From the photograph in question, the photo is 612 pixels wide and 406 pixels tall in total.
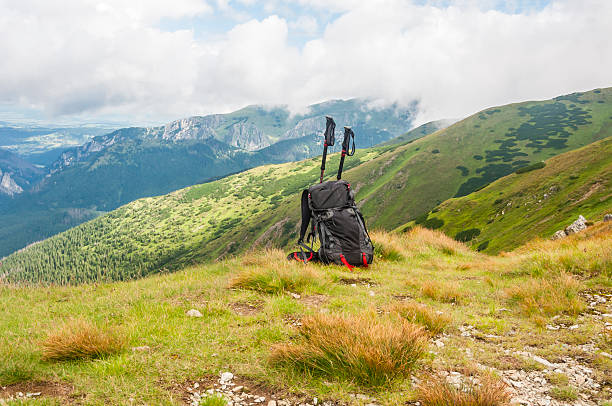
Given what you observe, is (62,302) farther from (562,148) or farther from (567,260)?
(562,148)

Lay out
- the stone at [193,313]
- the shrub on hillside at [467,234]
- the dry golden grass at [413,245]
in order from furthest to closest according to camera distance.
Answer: the shrub on hillside at [467,234], the dry golden grass at [413,245], the stone at [193,313]

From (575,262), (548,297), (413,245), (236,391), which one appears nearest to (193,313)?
(236,391)

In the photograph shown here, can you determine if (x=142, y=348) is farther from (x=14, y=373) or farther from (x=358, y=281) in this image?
(x=358, y=281)

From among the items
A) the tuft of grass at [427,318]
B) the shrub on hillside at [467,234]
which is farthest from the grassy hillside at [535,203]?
the tuft of grass at [427,318]

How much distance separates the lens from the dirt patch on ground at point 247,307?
5805 mm

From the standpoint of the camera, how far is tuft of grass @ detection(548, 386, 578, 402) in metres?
3.11

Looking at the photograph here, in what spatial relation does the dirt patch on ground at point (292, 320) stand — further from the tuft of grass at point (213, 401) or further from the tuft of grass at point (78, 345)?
the tuft of grass at point (78, 345)

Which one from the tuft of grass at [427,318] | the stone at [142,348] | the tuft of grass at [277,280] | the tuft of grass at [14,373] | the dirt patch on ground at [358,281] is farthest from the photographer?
the dirt patch on ground at [358,281]

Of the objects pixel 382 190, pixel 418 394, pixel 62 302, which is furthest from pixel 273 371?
pixel 382 190

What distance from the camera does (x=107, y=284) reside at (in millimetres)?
9242

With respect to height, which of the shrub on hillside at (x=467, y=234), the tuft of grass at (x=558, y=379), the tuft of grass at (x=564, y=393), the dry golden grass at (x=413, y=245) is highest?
the tuft of grass at (x=564, y=393)

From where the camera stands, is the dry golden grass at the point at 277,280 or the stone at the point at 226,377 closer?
the stone at the point at 226,377

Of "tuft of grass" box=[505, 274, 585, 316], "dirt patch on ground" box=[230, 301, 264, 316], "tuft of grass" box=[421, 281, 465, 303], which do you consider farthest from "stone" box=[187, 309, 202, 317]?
"tuft of grass" box=[505, 274, 585, 316]

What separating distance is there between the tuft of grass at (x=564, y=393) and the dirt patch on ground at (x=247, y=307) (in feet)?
14.3
